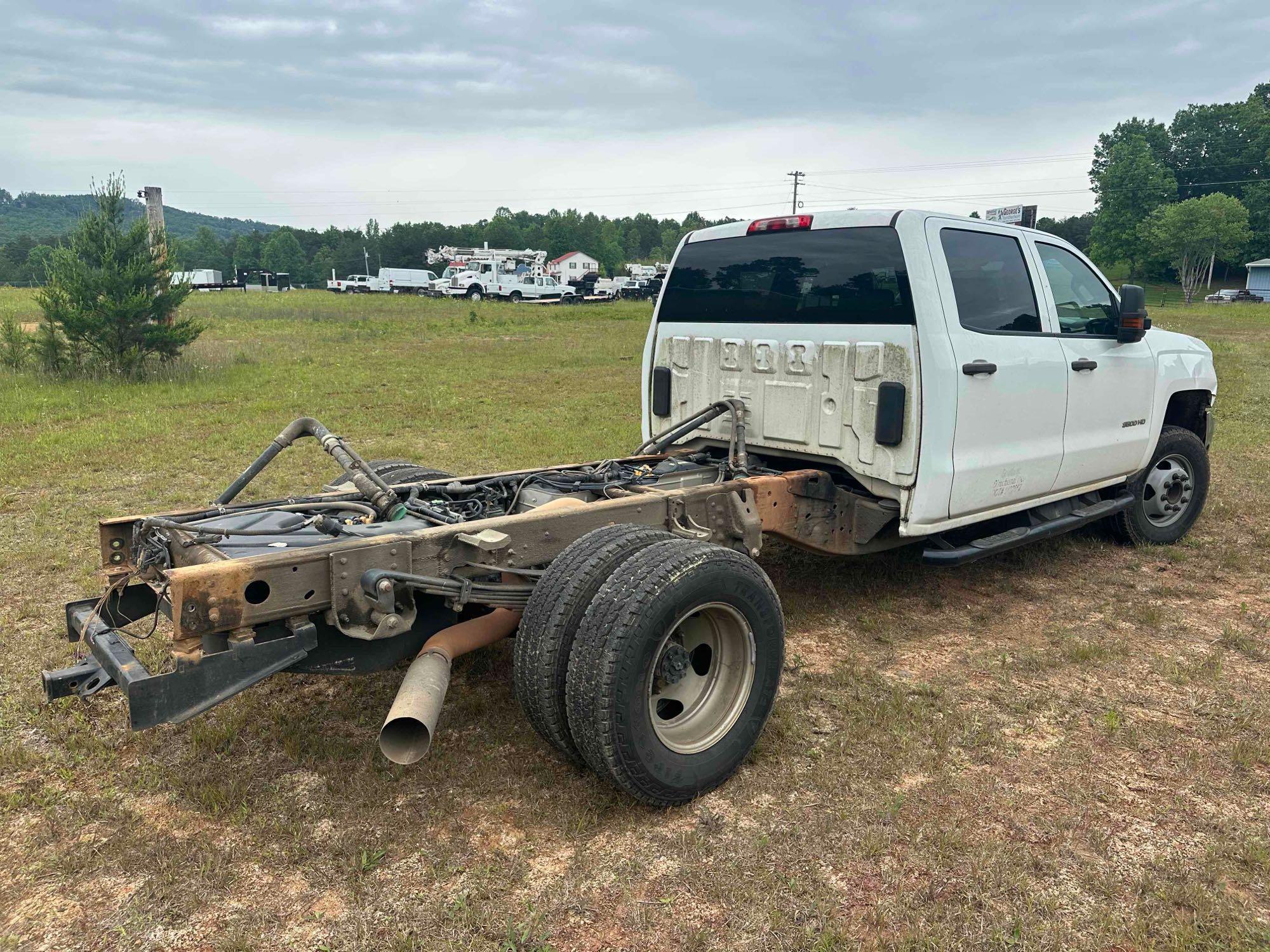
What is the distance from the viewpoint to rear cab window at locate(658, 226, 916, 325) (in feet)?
14.1

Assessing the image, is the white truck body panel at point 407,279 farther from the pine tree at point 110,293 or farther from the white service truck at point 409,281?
the pine tree at point 110,293

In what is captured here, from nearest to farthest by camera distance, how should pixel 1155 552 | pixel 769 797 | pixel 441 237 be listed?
pixel 769 797 < pixel 1155 552 < pixel 441 237

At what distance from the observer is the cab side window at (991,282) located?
4426mm

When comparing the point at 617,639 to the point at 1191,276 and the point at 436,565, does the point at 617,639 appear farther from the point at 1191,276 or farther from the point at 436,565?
the point at 1191,276

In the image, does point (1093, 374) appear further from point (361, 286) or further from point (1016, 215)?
point (361, 286)

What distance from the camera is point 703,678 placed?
11.0 ft

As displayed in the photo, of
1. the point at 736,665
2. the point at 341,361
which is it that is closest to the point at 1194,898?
the point at 736,665

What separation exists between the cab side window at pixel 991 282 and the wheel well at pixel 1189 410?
218cm

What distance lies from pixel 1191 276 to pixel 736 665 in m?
75.8

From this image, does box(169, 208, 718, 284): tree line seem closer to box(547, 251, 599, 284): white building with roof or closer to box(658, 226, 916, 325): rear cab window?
box(547, 251, 599, 284): white building with roof

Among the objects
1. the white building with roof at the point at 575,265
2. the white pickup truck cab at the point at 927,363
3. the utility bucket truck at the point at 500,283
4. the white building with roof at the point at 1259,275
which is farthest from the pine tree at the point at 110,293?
the white building with roof at the point at 575,265

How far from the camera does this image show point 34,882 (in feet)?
8.72

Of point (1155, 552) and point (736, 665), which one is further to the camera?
point (1155, 552)

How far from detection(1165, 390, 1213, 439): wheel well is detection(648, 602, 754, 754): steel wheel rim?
14.6 ft
